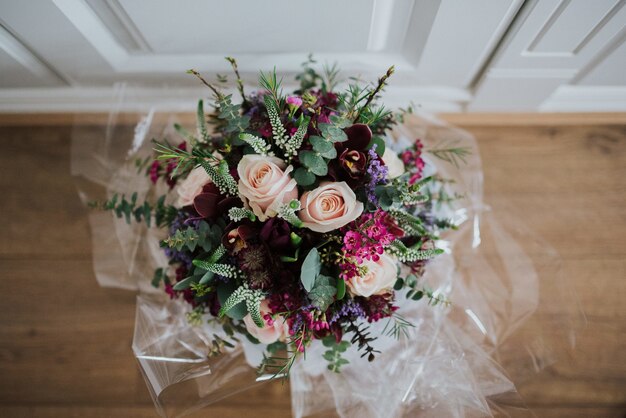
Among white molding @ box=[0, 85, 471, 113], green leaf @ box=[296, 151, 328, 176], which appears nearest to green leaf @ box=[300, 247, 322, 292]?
green leaf @ box=[296, 151, 328, 176]

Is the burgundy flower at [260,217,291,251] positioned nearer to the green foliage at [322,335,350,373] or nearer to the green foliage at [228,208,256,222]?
the green foliage at [228,208,256,222]

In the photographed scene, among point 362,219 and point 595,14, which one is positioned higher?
point 595,14

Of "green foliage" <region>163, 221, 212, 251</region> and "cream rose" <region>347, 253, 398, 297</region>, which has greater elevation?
"cream rose" <region>347, 253, 398, 297</region>

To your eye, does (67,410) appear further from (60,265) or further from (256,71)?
(256,71)

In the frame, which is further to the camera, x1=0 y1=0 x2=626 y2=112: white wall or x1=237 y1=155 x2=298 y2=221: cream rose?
x1=0 y1=0 x2=626 y2=112: white wall

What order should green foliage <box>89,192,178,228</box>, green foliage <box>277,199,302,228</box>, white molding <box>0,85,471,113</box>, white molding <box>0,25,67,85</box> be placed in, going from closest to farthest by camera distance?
green foliage <box>277,199,302,228</box> < green foliage <box>89,192,178,228</box> < white molding <box>0,25,67,85</box> < white molding <box>0,85,471,113</box>

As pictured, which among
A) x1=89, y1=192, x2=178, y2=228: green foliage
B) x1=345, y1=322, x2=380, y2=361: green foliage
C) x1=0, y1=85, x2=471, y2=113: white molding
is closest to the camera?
x1=345, y1=322, x2=380, y2=361: green foliage

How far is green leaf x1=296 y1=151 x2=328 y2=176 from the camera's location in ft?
1.84

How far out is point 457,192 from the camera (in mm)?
907

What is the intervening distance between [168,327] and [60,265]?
16.8 inches

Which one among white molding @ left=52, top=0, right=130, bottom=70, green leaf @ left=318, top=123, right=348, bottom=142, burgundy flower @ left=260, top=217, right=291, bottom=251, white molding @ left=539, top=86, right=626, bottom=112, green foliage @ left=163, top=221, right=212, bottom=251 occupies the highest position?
white molding @ left=539, top=86, right=626, bottom=112

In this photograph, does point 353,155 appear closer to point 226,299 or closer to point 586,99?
point 226,299

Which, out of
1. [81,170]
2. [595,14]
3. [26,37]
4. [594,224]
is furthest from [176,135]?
[594,224]

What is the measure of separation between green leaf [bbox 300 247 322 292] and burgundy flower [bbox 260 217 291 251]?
0.14 ft
